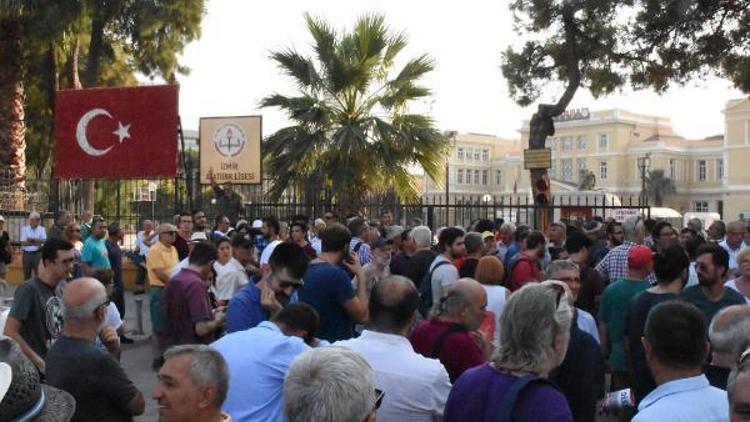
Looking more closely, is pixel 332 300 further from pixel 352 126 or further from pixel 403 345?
pixel 352 126

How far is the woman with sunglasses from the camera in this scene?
2879mm

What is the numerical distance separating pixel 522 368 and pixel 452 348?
115 centimetres

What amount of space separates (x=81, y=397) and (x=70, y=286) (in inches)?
25.1

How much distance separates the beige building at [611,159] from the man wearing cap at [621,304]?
71.4 m

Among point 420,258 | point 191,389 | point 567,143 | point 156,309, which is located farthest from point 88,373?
point 567,143

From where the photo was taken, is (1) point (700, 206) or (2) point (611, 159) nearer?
(1) point (700, 206)

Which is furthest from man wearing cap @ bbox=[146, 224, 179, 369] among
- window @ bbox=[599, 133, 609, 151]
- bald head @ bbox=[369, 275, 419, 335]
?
window @ bbox=[599, 133, 609, 151]

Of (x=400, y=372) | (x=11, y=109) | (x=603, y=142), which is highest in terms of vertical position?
(x=603, y=142)

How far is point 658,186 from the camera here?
7912 centimetres

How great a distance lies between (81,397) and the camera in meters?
3.74

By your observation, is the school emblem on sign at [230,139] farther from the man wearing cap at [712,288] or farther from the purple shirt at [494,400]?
the purple shirt at [494,400]

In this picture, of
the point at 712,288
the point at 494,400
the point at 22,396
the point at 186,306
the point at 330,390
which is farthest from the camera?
the point at 186,306

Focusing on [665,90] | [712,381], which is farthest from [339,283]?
[665,90]

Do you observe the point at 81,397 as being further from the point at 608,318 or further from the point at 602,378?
the point at 608,318
